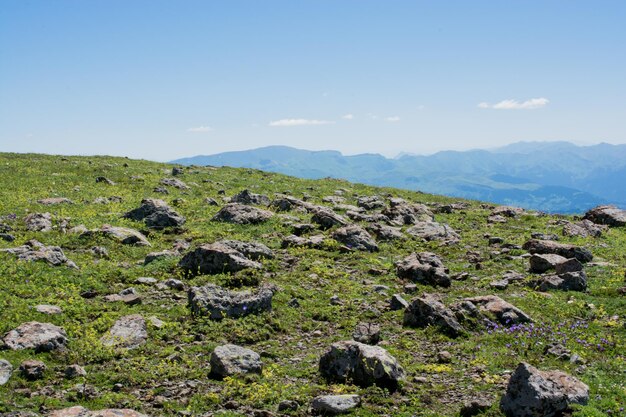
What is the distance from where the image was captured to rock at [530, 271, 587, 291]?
21.0 meters

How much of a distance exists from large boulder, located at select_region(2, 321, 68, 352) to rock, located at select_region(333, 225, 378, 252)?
53.3ft

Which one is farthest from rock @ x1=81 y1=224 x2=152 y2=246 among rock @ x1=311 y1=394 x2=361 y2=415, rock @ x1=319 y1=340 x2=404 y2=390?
rock @ x1=311 y1=394 x2=361 y2=415

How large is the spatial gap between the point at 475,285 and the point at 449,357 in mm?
8219

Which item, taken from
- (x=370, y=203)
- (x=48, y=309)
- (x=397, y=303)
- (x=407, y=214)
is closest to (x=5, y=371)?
(x=48, y=309)

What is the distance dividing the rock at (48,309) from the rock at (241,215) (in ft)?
49.8

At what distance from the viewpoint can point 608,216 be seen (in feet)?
131

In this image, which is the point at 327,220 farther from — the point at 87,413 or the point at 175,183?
the point at 87,413

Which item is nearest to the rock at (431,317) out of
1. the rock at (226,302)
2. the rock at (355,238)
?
the rock at (226,302)

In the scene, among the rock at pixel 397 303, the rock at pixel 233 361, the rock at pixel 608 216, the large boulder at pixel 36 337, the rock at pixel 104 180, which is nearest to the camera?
the rock at pixel 233 361

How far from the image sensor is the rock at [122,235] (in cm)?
2459

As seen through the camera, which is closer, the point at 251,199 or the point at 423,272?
the point at 423,272

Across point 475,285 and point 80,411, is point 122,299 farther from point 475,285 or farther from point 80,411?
point 475,285

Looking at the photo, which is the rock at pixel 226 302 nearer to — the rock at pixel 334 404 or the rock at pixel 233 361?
the rock at pixel 233 361

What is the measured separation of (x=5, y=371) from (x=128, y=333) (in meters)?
3.57
